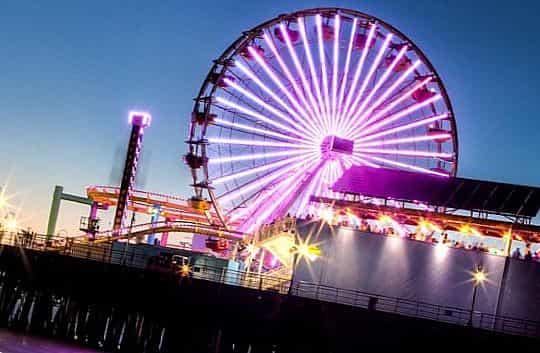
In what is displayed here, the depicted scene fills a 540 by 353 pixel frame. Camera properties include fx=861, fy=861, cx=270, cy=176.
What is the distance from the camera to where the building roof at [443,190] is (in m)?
46.1

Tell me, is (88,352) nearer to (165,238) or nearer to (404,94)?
(404,94)

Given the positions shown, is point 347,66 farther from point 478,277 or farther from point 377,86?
point 478,277

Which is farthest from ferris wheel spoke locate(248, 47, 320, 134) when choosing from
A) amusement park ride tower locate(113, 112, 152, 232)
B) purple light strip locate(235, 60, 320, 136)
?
amusement park ride tower locate(113, 112, 152, 232)

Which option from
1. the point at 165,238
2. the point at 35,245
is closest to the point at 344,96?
the point at 35,245

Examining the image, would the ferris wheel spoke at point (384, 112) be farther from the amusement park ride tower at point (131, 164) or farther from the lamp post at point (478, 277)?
the amusement park ride tower at point (131, 164)

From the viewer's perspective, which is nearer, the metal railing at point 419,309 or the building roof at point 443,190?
the metal railing at point 419,309

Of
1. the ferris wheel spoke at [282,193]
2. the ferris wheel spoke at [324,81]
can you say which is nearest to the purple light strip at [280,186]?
the ferris wheel spoke at [282,193]

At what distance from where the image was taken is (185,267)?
44688 millimetres

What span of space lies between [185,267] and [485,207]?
1629 cm

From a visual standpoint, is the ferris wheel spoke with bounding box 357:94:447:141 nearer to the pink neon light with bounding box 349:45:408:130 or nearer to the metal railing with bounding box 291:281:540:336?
the pink neon light with bounding box 349:45:408:130

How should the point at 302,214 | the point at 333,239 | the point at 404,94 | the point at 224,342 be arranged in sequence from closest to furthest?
the point at 224,342 < the point at 333,239 < the point at 302,214 < the point at 404,94

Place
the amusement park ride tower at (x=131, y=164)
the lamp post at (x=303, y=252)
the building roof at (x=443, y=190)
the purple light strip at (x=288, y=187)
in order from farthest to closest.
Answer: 1. the amusement park ride tower at (x=131, y=164)
2. the purple light strip at (x=288, y=187)
3. the building roof at (x=443, y=190)
4. the lamp post at (x=303, y=252)

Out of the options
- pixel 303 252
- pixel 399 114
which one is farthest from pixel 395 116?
pixel 303 252

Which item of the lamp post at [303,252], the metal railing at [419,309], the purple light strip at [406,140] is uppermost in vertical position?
the purple light strip at [406,140]
